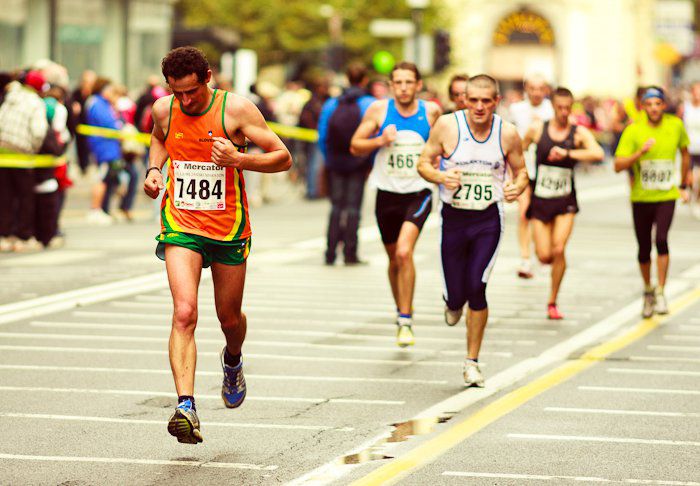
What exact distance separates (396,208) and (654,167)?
2.33 meters

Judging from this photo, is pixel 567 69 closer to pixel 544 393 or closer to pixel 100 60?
pixel 100 60

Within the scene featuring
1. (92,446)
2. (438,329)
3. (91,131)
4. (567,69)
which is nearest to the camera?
(92,446)

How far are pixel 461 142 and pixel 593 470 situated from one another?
3218mm

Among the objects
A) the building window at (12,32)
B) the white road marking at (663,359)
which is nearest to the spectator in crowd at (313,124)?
the building window at (12,32)

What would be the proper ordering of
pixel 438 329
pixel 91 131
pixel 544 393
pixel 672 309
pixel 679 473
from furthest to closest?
pixel 91 131, pixel 672 309, pixel 438 329, pixel 544 393, pixel 679 473

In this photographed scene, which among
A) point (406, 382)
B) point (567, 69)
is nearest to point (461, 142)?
point (406, 382)

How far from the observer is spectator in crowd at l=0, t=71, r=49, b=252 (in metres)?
17.3

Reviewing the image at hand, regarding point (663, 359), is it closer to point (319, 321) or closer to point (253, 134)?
point (319, 321)

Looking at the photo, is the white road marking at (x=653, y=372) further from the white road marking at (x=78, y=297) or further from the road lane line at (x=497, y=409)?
the white road marking at (x=78, y=297)

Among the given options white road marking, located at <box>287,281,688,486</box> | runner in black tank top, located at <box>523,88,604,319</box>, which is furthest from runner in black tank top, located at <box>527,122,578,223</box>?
white road marking, located at <box>287,281,688,486</box>

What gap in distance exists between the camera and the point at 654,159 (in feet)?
43.0

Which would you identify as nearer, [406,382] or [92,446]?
[92,446]

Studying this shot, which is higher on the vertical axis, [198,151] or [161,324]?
[198,151]

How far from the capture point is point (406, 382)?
31.9 ft
